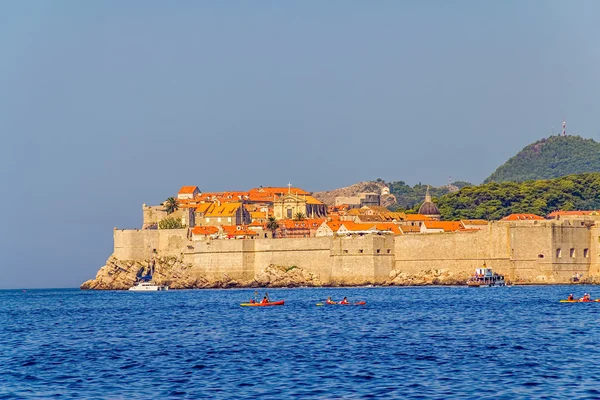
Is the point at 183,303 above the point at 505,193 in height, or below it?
below

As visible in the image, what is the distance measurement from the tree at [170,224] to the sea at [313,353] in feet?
129

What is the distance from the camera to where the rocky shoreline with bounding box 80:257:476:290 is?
72625 mm

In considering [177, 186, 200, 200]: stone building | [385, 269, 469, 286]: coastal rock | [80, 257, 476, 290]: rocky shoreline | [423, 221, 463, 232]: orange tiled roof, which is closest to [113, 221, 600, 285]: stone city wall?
[385, 269, 469, 286]: coastal rock

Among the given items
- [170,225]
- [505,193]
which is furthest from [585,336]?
[505,193]

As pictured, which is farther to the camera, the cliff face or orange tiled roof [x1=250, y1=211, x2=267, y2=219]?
orange tiled roof [x1=250, y1=211, x2=267, y2=219]

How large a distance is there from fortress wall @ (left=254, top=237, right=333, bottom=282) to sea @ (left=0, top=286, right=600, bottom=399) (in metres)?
25.5

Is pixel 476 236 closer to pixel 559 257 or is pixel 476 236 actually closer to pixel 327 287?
pixel 559 257

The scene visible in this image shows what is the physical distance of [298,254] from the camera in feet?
253

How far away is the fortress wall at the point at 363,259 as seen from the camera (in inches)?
2899

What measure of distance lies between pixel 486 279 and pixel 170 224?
99.3 feet

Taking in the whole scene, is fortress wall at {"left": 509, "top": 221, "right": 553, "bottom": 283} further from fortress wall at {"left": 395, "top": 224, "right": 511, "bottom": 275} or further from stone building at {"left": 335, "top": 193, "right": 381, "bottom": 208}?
stone building at {"left": 335, "top": 193, "right": 381, "bottom": 208}

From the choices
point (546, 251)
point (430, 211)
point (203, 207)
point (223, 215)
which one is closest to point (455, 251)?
point (546, 251)

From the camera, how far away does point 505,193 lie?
333 feet

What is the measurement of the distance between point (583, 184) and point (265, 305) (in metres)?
55.6
